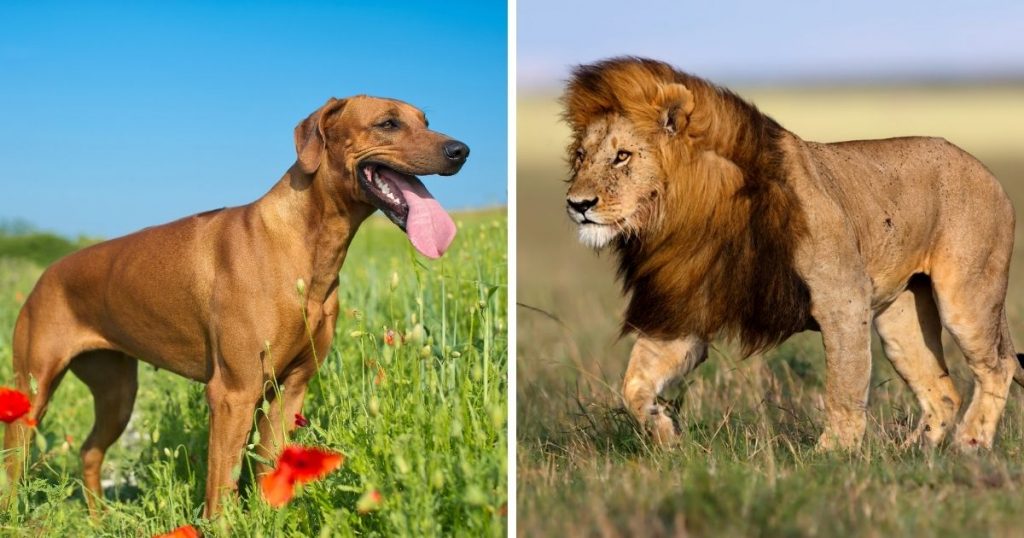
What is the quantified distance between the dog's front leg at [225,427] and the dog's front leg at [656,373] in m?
1.49

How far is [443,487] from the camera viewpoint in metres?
4.02

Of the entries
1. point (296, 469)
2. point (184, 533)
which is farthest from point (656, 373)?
point (184, 533)

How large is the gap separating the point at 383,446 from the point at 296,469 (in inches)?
12.7

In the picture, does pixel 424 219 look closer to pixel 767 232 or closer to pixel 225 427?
pixel 225 427

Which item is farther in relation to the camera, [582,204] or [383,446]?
[582,204]

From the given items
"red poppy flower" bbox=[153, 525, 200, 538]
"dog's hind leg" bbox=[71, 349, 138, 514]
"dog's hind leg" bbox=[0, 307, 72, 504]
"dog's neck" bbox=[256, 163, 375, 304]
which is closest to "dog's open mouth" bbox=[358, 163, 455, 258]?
"dog's neck" bbox=[256, 163, 375, 304]

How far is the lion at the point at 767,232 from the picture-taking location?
4734 mm

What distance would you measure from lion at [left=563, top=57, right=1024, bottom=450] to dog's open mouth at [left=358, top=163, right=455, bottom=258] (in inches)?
19.9

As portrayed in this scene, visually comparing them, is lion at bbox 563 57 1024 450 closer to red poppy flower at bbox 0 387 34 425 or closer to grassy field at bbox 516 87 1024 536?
grassy field at bbox 516 87 1024 536

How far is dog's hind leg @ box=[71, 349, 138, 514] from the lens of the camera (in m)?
6.23

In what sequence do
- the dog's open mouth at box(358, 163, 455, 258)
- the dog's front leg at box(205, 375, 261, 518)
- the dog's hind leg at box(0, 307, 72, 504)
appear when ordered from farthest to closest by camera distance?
1. the dog's hind leg at box(0, 307, 72, 504)
2. the dog's front leg at box(205, 375, 261, 518)
3. the dog's open mouth at box(358, 163, 455, 258)

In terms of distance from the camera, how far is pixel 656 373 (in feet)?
16.6

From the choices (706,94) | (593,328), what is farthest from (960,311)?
(593,328)

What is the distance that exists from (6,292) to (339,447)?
7.23 meters
